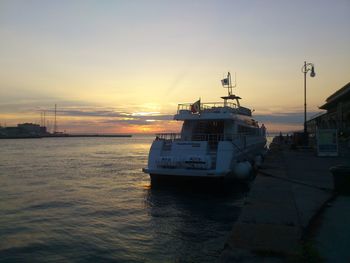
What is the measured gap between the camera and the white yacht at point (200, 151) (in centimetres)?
1772

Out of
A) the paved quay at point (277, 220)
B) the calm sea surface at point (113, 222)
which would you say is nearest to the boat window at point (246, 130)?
the calm sea surface at point (113, 222)

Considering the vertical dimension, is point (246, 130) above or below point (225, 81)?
below

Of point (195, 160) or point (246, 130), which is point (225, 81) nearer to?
point (246, 130)

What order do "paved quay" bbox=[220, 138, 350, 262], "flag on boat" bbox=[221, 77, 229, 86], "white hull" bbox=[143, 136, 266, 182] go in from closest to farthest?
"paved quay" bbox=[220, 138, 350, 262]
"white hull" bbox=[143, 136, 266, 182]
"flag on boat" bbox=[221, 77, 229, 86]

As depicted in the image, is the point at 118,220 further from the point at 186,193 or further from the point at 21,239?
the point at 186,193

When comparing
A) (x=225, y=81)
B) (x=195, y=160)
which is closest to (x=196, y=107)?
(x=195, y=160)

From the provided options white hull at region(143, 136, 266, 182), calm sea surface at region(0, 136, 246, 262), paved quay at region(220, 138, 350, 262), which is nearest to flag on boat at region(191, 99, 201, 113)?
white hull at region(143, 136, 266, 182)

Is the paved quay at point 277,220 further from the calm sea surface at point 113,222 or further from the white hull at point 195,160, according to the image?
the white hull at point 195,160

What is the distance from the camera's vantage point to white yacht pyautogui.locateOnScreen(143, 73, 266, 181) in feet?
58.1

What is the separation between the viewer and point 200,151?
18.4m

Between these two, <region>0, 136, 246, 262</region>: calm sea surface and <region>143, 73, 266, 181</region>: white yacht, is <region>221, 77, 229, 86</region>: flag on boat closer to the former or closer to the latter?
<region>143, 73, 266, 181</region>: white yacht

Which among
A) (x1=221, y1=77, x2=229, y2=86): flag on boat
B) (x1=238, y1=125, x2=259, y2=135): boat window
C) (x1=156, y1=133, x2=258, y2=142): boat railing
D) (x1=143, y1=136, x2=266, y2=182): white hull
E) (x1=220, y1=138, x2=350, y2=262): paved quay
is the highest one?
(x1=221, y1=77, x2=229, y2=86): flag on boat

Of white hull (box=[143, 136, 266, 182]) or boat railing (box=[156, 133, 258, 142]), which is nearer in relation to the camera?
white hull (box=[143, 136, 266, 182])

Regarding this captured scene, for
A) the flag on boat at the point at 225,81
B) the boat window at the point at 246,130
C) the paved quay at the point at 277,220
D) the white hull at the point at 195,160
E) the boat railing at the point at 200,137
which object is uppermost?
the flag on boat at the point at 225,81
